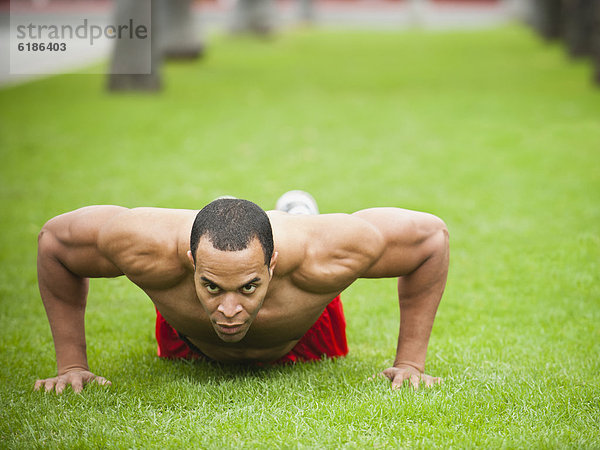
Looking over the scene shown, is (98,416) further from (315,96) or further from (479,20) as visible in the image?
(479,20)

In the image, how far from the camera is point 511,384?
167 inches

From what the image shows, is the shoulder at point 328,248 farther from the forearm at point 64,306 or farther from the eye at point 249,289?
the forearm at point 64,306

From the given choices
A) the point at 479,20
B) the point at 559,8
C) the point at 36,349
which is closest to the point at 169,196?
the point at 36,349

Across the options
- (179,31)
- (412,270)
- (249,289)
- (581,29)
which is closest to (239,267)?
(249,289)

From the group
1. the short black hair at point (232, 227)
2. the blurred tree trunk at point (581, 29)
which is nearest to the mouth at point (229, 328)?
the short black hair at point (232, 227)

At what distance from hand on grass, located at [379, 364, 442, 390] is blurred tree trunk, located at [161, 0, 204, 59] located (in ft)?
55.4

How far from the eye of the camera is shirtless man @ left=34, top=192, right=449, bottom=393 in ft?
11.3

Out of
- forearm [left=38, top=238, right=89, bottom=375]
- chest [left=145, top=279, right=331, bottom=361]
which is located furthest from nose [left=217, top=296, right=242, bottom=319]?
forearm [left=38, top=238, right=89, bottom=375]

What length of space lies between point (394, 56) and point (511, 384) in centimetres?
1875

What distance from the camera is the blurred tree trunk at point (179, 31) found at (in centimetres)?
1961

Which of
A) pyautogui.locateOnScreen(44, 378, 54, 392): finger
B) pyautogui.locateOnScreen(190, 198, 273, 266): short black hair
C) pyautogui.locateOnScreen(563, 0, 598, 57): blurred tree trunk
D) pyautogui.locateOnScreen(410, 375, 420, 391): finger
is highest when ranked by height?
pyautogui.locateOnScreen(563, 0, 598, 57): blurred tree trunk

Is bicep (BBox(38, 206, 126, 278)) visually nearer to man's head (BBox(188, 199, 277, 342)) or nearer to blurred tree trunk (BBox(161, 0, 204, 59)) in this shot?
man's head (BBox(188, 199, 277, 342))

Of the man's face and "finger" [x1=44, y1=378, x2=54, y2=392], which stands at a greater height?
the man's face

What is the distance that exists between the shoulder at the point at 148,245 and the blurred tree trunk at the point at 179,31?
1681 centimetres
